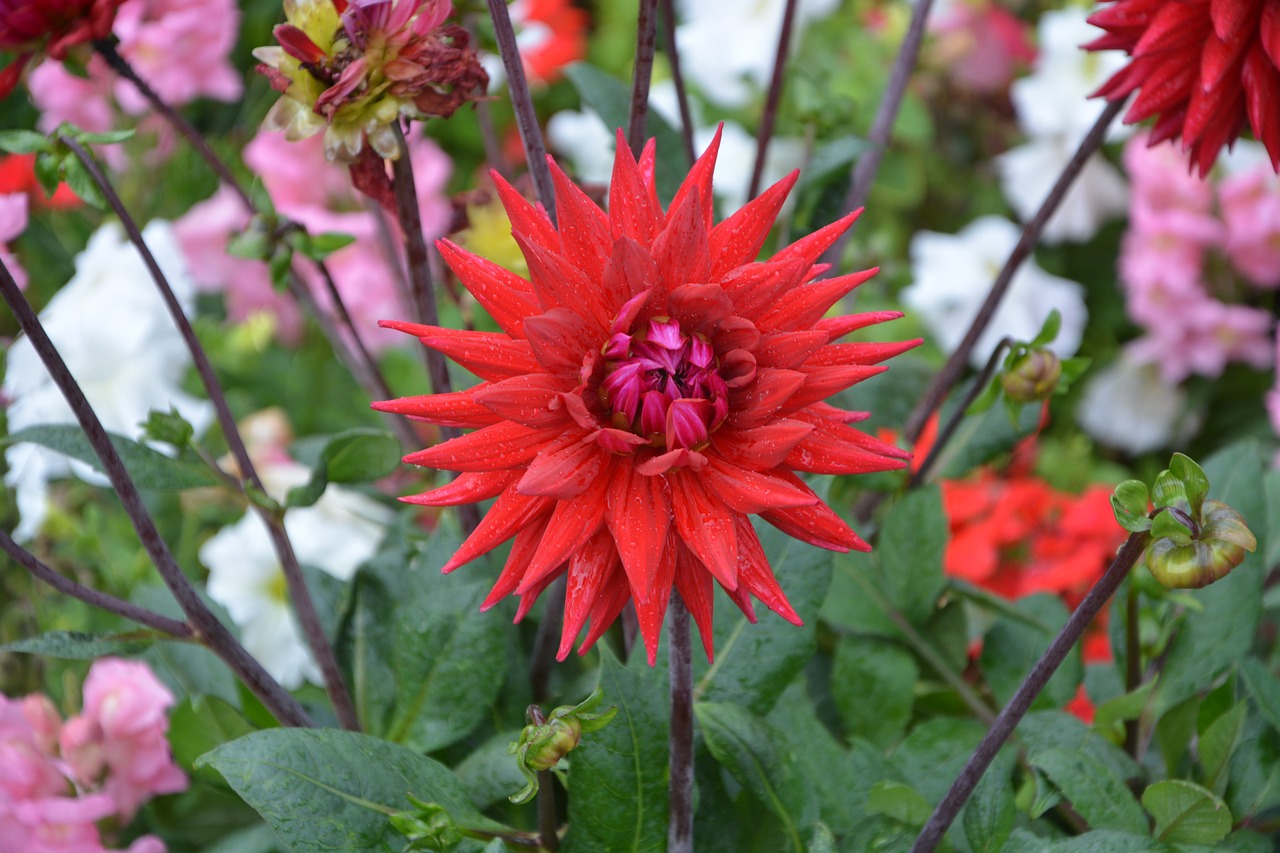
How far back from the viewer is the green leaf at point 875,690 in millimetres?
576

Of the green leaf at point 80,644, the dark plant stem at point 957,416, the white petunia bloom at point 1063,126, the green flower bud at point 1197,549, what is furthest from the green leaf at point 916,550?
the white petunia bloom at point 1063,126

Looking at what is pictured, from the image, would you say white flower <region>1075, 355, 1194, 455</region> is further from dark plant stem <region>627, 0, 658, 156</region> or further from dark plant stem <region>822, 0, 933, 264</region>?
dark plant stem <region>627, 0, 658, 156</region>

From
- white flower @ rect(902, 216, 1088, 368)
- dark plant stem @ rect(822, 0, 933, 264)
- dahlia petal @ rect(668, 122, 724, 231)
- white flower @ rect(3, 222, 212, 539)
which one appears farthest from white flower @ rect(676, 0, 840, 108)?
dahlia petal @ rect(668, 122, 724, 231)

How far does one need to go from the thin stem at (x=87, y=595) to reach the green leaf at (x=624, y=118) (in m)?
0.30

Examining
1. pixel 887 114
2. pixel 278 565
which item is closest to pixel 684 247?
pixel 887 114

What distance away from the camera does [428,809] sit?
408mm

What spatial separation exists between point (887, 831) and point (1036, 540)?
43cm

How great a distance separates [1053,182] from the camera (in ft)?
3.76

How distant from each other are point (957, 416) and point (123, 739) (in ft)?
1.46

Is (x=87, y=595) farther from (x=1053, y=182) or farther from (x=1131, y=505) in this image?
(x=1053, y=182)

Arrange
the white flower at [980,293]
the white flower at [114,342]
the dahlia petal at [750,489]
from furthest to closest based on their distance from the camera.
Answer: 1. the white flower at [980,293]
2. the white flower at [114,342]
3. the dahlia petal at [750,489]

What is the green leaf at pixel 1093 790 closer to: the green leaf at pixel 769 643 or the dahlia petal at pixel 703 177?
the green leaf at pixel 769 643

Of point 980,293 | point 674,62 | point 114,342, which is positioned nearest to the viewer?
point 674,62

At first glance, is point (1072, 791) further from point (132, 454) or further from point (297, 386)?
point (297, 386)
